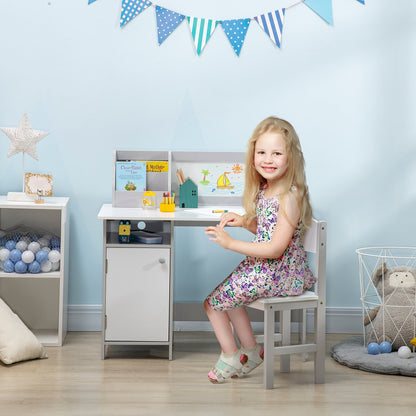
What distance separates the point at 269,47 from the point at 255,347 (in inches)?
56.3

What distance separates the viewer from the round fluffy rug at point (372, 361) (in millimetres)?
2545

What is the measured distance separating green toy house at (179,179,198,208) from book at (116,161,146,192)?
17 cm

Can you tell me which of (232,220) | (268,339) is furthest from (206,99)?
(268,339)

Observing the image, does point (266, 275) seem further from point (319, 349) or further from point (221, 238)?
point (319, 349)

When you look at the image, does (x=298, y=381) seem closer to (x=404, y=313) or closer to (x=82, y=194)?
(x=404, y=313)

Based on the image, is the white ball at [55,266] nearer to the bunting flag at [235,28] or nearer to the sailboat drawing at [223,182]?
the sailboat drawing at [223,182]

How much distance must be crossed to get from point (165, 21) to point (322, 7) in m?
0.74

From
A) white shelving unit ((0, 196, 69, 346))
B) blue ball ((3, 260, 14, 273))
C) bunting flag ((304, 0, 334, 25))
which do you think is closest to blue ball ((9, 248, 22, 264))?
blue ball ((3, 260, 14, 273))

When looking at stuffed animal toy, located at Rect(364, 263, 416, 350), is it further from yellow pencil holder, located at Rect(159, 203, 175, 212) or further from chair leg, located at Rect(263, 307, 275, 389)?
yellow pencil holder, located at Rect(159, 203, 175, 212)

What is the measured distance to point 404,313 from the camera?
9.23 ft

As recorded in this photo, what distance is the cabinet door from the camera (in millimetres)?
2703

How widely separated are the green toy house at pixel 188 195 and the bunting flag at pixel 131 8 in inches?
32.1

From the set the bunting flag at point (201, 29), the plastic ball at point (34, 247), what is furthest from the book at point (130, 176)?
the bunting flag at point (201, 29)

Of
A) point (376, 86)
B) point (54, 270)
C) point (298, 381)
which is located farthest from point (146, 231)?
point (376, 86)
